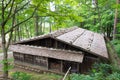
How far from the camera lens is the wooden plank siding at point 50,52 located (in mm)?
14428

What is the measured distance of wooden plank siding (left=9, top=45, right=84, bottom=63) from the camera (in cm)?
1443

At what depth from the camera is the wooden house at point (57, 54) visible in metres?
14.7

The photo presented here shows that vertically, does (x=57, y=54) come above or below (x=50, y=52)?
below

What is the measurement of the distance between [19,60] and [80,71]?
745 centimetres

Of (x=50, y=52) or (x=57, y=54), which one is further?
(x=50, y=52)

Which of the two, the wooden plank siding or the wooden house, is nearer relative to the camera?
the wooden plank siding

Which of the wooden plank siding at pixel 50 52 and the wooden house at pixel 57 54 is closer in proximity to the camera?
the wooden plank siding at pixel 50 52

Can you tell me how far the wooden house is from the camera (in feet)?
48.3

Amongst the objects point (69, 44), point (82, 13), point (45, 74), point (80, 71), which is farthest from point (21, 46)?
point (82, 13)

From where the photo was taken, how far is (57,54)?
15.5 m

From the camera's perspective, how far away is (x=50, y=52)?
1598cm

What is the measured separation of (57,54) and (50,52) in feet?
2.94

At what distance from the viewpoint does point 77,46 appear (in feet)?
48.2

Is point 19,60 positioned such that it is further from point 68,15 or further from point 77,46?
point 68,15
